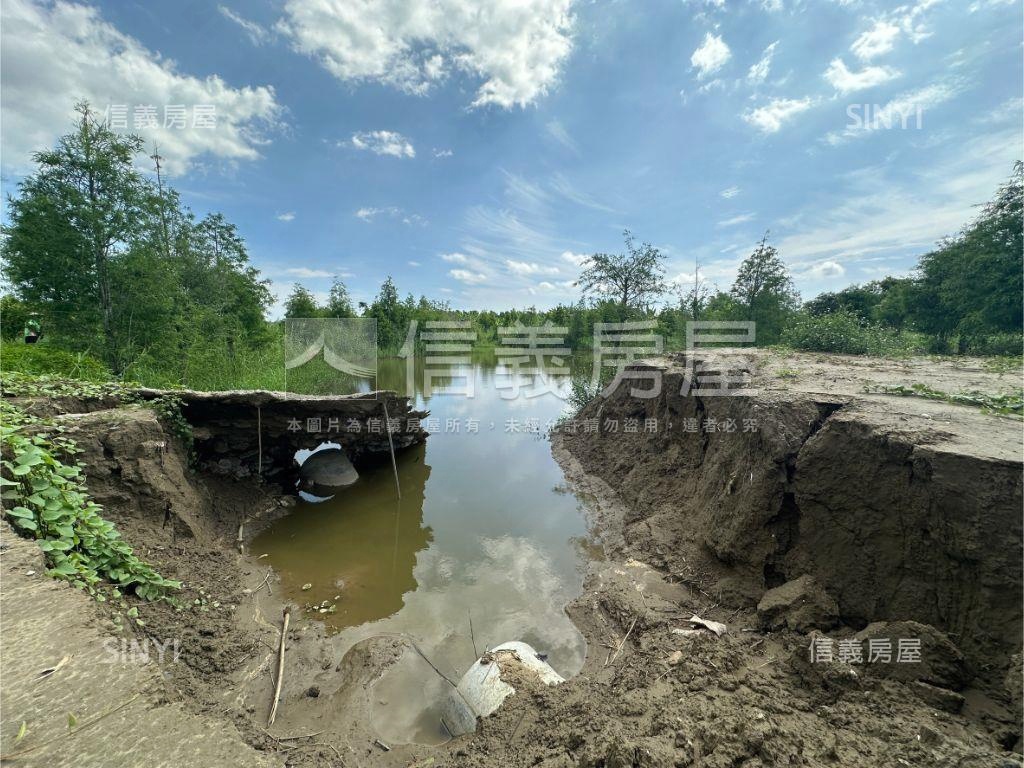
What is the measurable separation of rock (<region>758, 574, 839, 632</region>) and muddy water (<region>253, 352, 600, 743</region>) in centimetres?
190

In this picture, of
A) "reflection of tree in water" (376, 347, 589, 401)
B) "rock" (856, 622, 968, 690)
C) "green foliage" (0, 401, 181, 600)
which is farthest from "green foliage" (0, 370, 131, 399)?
"reflection of tree in water" (376, 347, 589, 401)

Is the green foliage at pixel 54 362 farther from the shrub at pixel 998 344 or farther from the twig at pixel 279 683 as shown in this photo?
the shrub at pixel 998 344

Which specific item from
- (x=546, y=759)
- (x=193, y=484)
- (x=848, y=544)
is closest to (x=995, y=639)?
(x=848, y=544)

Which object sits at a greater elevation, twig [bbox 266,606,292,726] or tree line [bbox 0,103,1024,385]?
tree line [bbox 0,103,1024,385]

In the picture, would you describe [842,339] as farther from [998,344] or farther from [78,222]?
[78,222]

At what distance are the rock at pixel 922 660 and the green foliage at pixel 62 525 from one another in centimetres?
553

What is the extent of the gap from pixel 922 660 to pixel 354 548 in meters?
6.33

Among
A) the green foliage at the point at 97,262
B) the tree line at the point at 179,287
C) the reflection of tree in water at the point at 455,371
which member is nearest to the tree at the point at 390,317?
the reflection of tree in water at the point at 455,371

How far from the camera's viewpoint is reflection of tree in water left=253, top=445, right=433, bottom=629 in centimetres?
503

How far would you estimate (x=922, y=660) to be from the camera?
2.73 m

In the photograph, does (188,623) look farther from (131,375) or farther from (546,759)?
(131,375)

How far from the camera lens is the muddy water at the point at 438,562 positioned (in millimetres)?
4125

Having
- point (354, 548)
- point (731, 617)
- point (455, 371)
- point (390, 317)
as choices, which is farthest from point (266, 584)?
point (390, 317)

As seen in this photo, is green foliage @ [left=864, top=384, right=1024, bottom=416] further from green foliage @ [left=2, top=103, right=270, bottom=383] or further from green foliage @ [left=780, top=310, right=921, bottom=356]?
green foliage @ [left=2, top=103, right=270, bottom=383]
